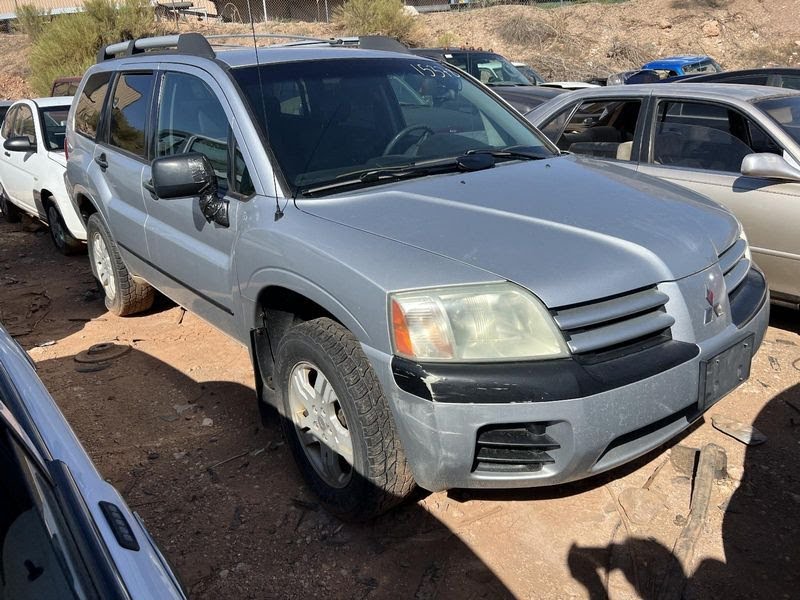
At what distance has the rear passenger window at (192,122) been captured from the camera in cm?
338

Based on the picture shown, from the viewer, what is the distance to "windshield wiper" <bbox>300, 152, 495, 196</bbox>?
10.1 ft

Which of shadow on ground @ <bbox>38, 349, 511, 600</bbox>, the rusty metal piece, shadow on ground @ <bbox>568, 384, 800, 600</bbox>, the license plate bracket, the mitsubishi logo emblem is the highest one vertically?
the mitsubishi logo emblem

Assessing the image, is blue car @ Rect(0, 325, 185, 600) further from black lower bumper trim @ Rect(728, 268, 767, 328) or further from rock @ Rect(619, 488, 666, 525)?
black lower bumper trim @ Rect(728, 268, 767, 328)

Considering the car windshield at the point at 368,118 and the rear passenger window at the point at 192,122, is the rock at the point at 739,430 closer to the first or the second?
the car windshield at the point at 368,118

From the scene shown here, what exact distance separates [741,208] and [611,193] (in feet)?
5.75

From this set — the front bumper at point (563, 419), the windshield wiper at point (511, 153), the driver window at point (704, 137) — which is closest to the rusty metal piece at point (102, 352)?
the windshield wiper at point (511, 153)

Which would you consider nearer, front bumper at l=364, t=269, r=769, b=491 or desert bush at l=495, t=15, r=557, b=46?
front bumper at l=364, t=269, r=769, b=491

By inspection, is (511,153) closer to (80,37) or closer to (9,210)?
(9,210)

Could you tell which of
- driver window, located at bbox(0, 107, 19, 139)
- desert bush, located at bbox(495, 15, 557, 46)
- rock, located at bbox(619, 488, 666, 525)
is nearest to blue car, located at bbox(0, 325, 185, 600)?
rock, located at bbox(619, 488, 666, 525)

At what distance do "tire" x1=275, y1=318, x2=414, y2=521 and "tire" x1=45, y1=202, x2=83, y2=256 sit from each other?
496 cm

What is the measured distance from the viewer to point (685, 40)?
2912 cm

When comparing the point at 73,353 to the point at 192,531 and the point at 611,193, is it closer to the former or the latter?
the point at 192,531

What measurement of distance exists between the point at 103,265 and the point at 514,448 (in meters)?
3.98

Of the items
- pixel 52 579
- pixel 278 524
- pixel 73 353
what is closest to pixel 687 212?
pixel 278 524
